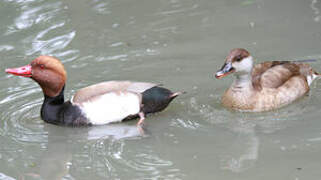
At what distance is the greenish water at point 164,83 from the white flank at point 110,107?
11 centimetres

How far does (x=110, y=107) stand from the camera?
6.29 metres

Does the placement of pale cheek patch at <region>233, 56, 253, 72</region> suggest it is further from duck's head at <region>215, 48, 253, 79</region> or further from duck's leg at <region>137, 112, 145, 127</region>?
duck's leg at <region>137, 112, 145, 127</region>

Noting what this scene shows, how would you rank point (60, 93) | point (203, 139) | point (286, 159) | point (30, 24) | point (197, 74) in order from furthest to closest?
point (30, 24), point (197, 74), point (60, 93), point (203, 139), point (286, 159)

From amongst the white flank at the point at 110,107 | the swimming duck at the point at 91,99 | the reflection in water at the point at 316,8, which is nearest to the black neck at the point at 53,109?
the swimming duck at the point at 91,99

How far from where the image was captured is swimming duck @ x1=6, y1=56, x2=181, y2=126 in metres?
6.26

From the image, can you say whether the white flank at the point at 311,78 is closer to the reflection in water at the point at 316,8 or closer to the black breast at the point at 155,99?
the black breast at the point at 155,99

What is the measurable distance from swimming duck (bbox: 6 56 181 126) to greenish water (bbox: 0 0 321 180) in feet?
0.45

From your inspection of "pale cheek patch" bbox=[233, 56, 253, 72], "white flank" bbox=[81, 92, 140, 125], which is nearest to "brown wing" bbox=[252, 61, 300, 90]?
"pale cheek patch" bbox=[233, 56, 253, 72]

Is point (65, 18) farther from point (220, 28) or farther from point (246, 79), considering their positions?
point (246, 79)

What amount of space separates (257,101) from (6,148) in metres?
2.78

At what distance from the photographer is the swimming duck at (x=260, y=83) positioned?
20.7 feet

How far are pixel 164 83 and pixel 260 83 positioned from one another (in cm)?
132

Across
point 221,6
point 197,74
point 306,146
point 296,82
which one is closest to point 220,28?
point 221,6

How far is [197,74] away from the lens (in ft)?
24.5
